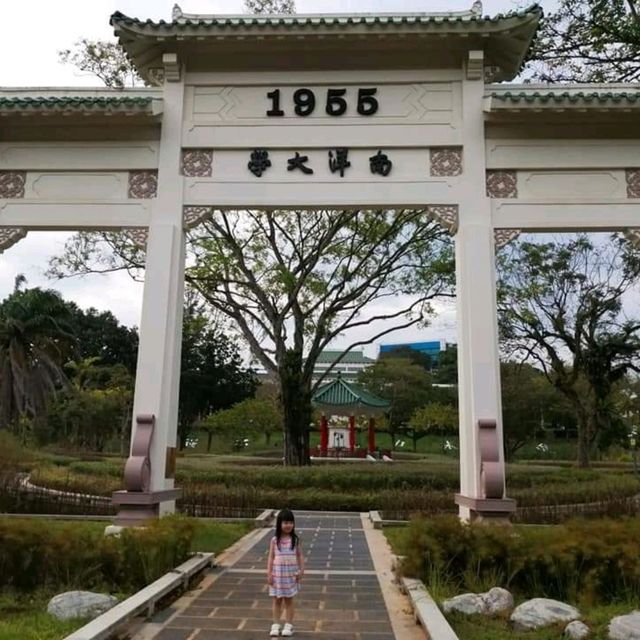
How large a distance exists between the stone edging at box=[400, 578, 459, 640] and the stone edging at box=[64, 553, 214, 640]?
1649 mm

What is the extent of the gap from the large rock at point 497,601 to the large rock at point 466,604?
0.03 meters

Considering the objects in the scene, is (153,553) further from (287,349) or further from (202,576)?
(287,349)

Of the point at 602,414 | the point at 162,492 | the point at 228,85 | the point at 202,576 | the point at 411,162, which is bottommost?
the point at 202,576

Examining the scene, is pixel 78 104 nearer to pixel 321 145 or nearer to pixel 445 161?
pixel 321 145

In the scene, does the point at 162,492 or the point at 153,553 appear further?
the point at 162,492

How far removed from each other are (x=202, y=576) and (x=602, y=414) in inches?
928

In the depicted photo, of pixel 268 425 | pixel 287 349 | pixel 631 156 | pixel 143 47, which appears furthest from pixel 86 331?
pixel 631 156

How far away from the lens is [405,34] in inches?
283

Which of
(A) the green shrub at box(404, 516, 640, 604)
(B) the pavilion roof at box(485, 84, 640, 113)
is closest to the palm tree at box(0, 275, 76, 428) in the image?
(B) the pavilion roof at box(485, 84, 640, 113)

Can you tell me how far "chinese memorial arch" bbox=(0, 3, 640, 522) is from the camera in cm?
711

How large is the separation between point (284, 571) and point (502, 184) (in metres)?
5.03

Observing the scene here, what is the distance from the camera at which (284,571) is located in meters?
3.95

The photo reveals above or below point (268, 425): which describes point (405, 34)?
above

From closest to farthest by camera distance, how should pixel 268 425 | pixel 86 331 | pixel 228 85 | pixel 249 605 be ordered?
pixel 249 605
pixel 228 85
pixel 268 425
pixel 86 331
